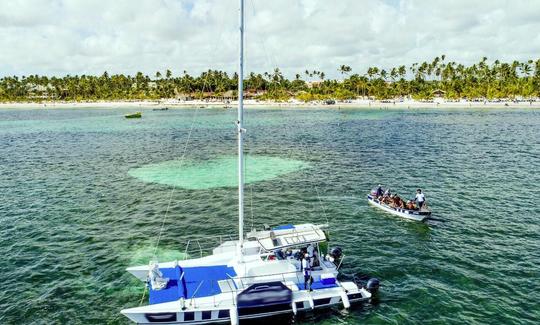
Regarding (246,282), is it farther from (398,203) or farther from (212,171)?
(212,171)

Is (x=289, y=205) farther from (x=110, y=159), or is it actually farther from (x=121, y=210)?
(x=110, y=159)

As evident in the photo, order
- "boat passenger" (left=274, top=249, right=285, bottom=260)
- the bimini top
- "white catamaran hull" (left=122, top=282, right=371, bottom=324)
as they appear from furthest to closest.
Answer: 1. "boat passenger" (left=274, top=249, right=285, bottom=260)
2. the bimini top
3. "white catamaran hull" (left=122, top=282, right=371, bottom=324)

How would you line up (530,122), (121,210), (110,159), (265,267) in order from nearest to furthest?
(265,267) → (121,210) → (110,159) → (530,122)

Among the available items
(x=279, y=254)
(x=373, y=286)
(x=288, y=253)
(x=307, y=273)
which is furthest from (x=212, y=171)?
(x=373, y=286)

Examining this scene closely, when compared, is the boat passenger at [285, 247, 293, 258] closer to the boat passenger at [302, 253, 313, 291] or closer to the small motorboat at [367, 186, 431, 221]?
the boat passenger at [302, 253, 313, 291]

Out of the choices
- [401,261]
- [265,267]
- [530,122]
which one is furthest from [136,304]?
[530,122]

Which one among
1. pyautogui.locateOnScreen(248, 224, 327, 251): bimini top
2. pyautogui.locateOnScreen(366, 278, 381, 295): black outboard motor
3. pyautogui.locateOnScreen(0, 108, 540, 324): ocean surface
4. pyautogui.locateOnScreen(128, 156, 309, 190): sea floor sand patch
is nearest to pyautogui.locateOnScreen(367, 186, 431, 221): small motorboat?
pyautogui.locateOnScreen(0, 108, 540, 324): ocean surface
